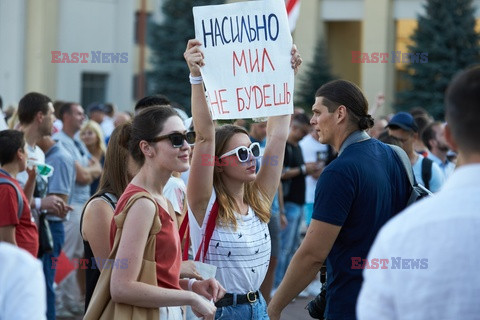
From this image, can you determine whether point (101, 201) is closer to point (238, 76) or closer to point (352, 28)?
point (238, 76)

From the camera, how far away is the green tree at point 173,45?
3825 cm

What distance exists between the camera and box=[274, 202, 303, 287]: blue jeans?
1120 cm

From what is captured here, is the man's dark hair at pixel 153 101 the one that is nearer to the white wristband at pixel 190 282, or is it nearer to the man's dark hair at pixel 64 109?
the white wristband at pixel 190 282

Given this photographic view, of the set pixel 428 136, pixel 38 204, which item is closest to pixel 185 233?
pixel 38 204

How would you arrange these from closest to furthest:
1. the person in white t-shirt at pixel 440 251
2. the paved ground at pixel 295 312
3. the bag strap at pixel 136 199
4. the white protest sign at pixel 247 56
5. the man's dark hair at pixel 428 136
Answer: the person in white t-shirt at pixel 440 251, the bag strap at pixel 136 199, the white protest sign at pixel 247 56, the paved ground at pixel 295 312, the man's dark hair at pixel 428 136

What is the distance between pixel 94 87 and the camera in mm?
38688

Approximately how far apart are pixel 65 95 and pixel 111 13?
4103 millimetres

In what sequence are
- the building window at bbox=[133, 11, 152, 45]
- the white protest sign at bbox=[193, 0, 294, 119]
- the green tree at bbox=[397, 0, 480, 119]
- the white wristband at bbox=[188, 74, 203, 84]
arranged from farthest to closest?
the building window at bbox=[133, 11, 152, 45] → the green tree at bbox=[397, 0, 480, 119] → the white protest sign at bbox=[193, 0, 294, 119] → the white wristband at bbox=[188, 74, 203, 84]

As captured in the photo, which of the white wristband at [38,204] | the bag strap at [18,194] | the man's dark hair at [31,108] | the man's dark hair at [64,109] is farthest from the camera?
the man's dark hair at [64,109]

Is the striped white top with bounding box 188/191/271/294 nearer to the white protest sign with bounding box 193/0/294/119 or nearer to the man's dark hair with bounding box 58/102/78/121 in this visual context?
the white protest sign with bounding box 193/0/294/119

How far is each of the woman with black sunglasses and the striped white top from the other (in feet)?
1.20

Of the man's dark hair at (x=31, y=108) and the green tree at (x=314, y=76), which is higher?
the green tree at (x=314, y=76)

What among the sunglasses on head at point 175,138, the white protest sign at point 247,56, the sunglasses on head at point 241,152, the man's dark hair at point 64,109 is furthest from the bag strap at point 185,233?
the man's dark hair at point 64,109

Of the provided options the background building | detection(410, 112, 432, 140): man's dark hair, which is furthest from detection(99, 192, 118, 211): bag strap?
the background building
